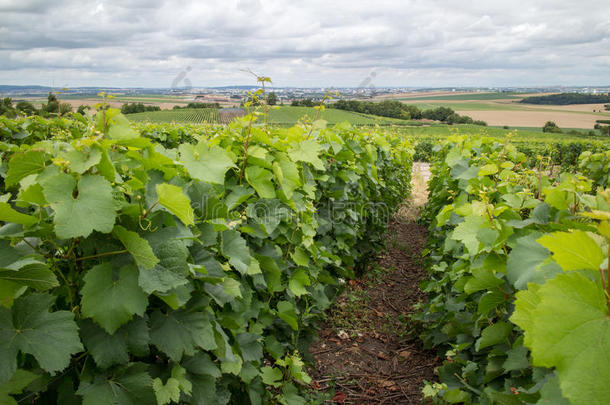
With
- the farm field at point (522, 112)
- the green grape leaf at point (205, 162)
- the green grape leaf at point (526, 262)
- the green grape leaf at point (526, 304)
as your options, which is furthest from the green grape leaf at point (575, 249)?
the farm field at point (522, 112)

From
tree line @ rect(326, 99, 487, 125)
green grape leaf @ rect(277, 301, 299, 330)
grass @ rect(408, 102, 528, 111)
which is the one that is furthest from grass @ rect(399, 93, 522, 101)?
green grape leaf @ rect(277, 301, 299, 330)

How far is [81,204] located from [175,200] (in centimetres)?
27

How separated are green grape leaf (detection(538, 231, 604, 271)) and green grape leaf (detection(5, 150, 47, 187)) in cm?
144

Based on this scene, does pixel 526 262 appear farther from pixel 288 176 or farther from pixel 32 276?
pixel 32 276

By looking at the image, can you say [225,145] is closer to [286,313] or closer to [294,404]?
[286,313]

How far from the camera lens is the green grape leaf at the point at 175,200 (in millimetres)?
1203

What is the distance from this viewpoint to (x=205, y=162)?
175cm

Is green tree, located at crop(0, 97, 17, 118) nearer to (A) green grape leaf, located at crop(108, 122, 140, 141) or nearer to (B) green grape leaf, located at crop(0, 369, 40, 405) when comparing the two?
(A) green grape leaf, located at crop(108, 122, 140, 141)

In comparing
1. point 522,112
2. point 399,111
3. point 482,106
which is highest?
point 482,106

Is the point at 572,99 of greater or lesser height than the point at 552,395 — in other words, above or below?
above

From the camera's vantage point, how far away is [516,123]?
200 feet

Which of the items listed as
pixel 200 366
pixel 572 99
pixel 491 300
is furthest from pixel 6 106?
pixel 572 99

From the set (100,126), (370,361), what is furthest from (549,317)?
(370,361)

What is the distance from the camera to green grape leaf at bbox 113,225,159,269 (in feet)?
3.74
